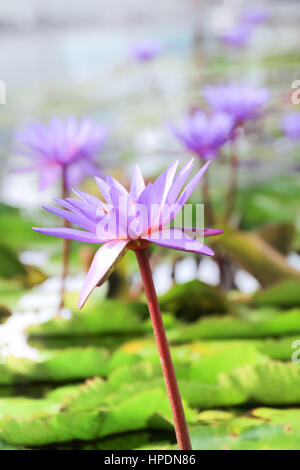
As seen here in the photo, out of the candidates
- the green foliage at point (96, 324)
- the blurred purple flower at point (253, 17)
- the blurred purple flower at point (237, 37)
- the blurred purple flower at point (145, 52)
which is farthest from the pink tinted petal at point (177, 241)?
the blurred purple flower at point (253, 17)

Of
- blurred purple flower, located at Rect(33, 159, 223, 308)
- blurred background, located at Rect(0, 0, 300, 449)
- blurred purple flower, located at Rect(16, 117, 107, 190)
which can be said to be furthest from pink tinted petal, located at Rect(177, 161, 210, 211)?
blurred purple flower, located at Rect(16, 117, 107, 190)

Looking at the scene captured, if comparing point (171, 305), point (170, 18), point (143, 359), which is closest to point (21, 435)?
point (143, 359)

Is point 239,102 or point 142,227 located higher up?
point 239,102

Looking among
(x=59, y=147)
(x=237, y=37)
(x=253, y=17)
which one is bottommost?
(x=59, y=147)

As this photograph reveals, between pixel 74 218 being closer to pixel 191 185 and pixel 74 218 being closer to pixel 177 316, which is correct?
pixel 191 185

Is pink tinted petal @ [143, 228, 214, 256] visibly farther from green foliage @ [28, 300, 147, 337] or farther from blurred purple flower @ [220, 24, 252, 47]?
blurred purple flower @ [220, 24, 252, 47]

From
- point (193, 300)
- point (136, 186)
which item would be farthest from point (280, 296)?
point (136, 186)
